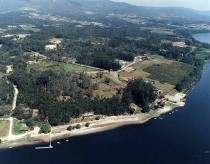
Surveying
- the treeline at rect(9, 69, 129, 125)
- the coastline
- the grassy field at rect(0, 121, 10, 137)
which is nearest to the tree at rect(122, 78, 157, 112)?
the treeline at rect(9, 69, 129, 125)

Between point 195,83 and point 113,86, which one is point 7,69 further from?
point 195,83

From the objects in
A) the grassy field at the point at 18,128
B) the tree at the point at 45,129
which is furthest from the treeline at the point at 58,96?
the tree at the point at 45,129

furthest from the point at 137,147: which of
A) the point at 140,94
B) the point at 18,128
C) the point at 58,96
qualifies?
the point at 58,96

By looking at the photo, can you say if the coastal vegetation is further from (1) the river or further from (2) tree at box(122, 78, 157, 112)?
(1) the river

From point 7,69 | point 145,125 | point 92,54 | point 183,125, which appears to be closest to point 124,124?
point 145,125

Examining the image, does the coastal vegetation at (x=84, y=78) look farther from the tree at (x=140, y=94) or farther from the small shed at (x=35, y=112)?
the small shed at (x=35, y=112)

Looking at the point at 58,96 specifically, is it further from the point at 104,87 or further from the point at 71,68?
the point at 71,68
